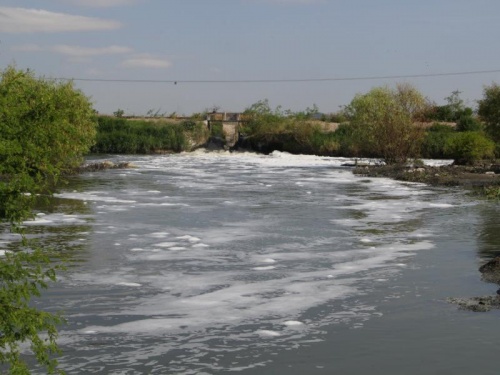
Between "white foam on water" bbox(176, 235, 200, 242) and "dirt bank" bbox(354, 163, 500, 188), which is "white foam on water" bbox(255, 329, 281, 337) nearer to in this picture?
"white foam on water" bbox(176, 235, 200, 242)

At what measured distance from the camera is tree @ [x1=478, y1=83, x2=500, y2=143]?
45719mm

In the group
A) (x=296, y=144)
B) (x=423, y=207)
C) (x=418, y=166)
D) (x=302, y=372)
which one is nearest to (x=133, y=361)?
(x=302, y=372)

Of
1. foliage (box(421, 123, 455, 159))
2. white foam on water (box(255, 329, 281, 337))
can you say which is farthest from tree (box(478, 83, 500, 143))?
white foam on water (box(255, 329, 281, 337))

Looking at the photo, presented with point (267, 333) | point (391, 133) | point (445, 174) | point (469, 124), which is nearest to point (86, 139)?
point (267, 333)

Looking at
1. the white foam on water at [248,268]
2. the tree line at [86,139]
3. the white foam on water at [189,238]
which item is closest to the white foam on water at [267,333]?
the white foam on water at [248,268]

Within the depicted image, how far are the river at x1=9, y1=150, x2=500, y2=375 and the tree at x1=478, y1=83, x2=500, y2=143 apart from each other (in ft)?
67.7

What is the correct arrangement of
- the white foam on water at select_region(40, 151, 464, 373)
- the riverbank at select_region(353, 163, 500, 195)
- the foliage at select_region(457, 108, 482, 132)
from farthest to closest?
the foliage at select_region(457, 108, 482, 132) < the riverbank at select_region(353, 163, 500, 195) < the white foam on water at select_region(40, 151, 464, 373)

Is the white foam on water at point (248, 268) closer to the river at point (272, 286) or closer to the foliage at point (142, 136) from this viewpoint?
the river at point (272, 286)

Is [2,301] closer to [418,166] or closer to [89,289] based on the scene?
[89,289]

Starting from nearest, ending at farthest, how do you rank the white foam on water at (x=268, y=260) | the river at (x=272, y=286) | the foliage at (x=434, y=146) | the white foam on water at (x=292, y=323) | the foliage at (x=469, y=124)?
the river at (x=272, y=286), the white foam on water at (x=292, y=323), the white foam on water at (x=268, y=260), the foliage at (x=434, y=146), the foliage at (x=469, y=124)

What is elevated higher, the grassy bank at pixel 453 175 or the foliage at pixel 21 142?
the foliage at pixel 21 142

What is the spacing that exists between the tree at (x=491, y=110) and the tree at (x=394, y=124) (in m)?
3.85

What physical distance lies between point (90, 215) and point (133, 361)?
14.2 m

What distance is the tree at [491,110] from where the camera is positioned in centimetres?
4572
